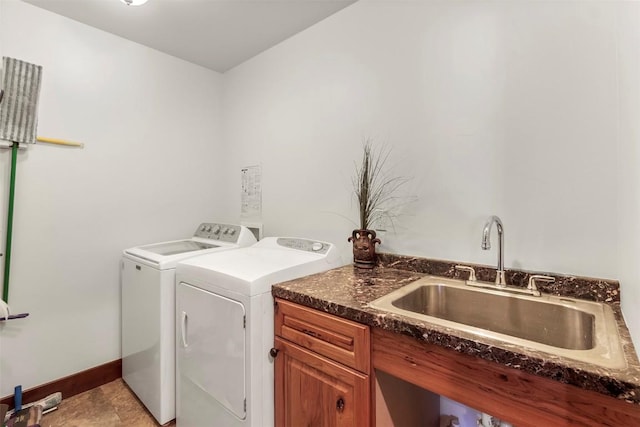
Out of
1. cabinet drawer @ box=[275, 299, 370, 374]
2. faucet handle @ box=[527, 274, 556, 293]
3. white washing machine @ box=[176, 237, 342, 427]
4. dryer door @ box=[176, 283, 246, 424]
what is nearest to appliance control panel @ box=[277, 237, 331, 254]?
white washing machine @ box=[176, 237, 342, 427]

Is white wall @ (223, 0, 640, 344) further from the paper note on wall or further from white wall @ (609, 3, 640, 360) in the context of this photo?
the paper note on wall

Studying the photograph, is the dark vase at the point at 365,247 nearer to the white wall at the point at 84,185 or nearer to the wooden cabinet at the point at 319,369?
the wooden cabinet at the point at 319,369

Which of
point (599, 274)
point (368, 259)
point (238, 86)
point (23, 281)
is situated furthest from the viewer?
point (238, 86)

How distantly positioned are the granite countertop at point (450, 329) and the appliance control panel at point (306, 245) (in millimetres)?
156

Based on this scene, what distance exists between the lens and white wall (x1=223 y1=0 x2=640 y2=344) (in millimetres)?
1070

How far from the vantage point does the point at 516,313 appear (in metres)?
1.16

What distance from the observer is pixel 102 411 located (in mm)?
1798

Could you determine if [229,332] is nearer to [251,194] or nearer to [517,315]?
[517,315]

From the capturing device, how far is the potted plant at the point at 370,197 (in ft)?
5.24

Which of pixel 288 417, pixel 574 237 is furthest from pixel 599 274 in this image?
pixel 288 417

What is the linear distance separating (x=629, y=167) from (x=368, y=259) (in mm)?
1057

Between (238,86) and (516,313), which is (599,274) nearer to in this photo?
(516,313)

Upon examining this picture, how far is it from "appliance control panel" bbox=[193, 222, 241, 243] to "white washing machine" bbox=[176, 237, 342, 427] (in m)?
0.45

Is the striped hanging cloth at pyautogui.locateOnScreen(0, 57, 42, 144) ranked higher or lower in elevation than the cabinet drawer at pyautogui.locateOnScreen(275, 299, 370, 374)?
higher
